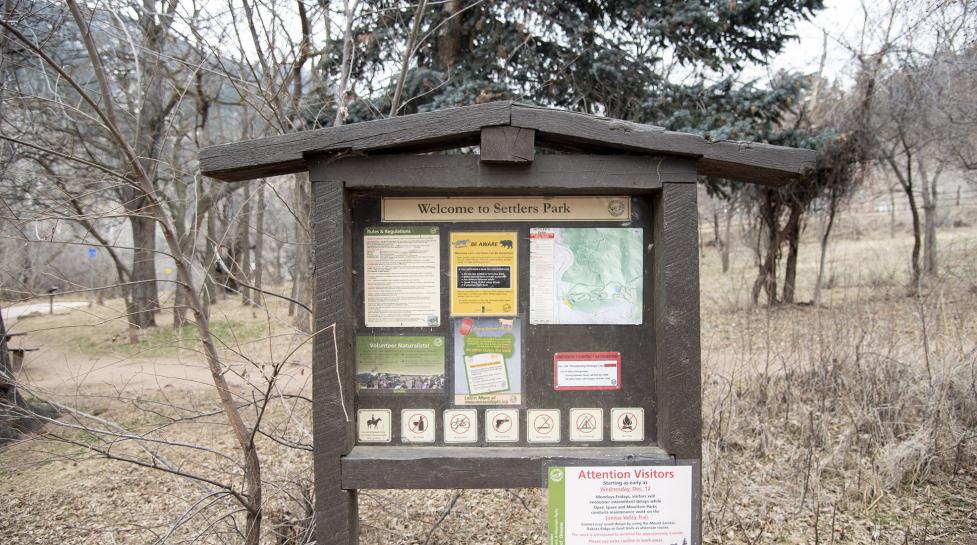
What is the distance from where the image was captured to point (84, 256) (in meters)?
23.8

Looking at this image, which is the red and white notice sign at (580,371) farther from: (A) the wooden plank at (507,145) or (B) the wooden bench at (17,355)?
(B) the wooden bench at (17,355)

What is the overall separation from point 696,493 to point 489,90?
6.10 metres

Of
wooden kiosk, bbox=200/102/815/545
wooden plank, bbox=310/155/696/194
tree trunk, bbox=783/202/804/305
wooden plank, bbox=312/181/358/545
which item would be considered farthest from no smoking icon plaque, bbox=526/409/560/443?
tree trunk, bbox=783/202/804/305

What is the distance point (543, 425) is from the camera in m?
2.37

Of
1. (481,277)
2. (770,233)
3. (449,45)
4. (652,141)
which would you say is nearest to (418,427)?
(481,277)

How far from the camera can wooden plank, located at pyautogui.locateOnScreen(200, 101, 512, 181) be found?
2227mm

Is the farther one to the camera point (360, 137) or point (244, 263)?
point (244, 263)

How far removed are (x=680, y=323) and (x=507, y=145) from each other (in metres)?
0.92

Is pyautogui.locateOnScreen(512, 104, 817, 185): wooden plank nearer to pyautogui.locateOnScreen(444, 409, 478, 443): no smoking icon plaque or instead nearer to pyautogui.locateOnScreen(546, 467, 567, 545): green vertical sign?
pyautogui.locateOnScreen(444, 409, 478, 443): no smoking icon plaque

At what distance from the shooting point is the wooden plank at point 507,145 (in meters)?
2.21

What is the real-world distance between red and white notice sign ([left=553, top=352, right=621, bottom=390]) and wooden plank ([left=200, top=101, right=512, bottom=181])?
925 mm

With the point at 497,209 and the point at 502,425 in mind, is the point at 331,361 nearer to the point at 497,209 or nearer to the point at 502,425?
the point at 502,425

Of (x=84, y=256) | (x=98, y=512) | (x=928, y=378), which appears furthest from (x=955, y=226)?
(x=84, y=256)

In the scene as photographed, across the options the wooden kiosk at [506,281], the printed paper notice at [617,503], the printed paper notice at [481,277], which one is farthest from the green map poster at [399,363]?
the printed paper notice at [617,503]
